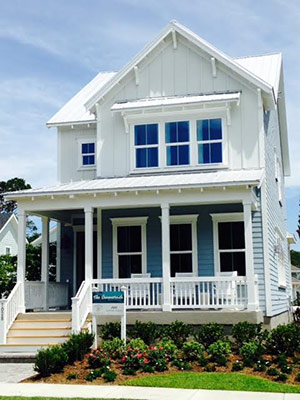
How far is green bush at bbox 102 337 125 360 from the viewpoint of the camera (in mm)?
13000

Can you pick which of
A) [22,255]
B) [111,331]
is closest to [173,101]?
[22,255]

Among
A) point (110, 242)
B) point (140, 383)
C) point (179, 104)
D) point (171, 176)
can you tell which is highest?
point (179, 104)

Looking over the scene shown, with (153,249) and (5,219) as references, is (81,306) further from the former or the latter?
(5,219)

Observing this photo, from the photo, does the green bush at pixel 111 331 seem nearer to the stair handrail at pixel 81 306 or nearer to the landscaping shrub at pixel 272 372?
the stair handrail at pixel 81 306

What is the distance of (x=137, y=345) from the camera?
44.2ft

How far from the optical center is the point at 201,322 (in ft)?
50.8

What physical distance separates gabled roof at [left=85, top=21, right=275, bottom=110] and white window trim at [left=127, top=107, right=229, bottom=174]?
133 centimetres

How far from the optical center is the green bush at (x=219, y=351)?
12.6 m

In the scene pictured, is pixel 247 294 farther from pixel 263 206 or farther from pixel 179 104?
pixel 179 104

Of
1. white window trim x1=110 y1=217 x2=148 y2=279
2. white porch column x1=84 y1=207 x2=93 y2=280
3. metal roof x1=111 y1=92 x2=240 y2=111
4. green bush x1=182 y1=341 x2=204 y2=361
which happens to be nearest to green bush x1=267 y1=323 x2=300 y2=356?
green bush x1=182 y1=341 x2=204 y2=361

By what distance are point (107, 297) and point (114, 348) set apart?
5.34 feet

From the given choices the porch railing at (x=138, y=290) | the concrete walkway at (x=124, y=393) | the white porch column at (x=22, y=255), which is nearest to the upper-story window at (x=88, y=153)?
the white porch column at (x=22, y=255)

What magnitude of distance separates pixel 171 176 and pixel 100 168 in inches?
107

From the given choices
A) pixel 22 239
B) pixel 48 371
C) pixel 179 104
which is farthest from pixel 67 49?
pixel 48 371
